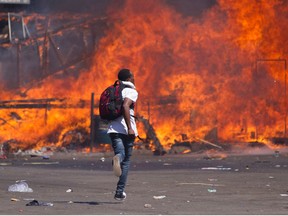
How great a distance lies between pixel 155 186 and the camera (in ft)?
54.9

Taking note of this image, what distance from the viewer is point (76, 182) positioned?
17875 mm

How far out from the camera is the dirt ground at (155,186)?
1264cm

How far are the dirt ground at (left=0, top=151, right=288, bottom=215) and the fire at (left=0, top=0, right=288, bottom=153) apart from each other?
6.41 meters

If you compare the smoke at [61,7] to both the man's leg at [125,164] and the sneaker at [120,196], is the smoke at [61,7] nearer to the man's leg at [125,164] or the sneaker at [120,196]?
the man's leg at [125,164]

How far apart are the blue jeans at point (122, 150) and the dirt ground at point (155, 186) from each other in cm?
30

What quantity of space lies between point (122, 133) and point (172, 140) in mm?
18637

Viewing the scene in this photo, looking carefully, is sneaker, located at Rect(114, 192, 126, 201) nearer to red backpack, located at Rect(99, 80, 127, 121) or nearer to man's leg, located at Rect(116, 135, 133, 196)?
man's leg, located at Rect(116, 135, 133, 196)

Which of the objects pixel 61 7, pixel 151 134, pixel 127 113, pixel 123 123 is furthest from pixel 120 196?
pixel 61 7

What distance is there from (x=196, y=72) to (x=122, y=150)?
20.9 m

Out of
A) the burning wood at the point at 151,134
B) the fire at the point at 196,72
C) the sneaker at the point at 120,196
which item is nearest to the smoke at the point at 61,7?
the fire at the point at 196,72

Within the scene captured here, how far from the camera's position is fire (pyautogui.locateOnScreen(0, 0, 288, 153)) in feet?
110

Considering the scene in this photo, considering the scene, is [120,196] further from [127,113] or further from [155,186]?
[155,186]

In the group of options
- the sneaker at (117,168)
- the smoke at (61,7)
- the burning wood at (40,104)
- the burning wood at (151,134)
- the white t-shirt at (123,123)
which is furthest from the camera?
the smoke at (61,7)

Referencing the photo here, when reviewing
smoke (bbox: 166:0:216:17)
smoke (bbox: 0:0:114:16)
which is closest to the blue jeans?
smoke (bbox: 166:0:216:17)
